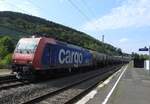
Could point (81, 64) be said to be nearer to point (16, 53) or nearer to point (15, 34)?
point (16, 53)

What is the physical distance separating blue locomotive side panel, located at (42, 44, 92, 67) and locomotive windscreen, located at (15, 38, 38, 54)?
3.16 feet

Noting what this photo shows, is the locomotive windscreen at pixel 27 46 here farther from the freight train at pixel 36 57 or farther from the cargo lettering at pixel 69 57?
the cargo lettering at pixel 69 57

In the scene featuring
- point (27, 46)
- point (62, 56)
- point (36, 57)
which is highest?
point (27, 46)

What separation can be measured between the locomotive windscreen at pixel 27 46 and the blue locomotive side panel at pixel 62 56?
37.9 inches

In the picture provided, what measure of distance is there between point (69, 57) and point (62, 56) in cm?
327

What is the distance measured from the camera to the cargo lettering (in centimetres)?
2829

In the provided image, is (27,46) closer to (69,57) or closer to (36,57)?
(36,57)

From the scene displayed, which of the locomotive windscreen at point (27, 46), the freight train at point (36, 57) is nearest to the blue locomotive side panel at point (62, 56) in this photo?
the freight train at point (36, 57)

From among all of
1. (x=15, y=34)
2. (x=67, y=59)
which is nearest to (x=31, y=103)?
(x=67, y=59)

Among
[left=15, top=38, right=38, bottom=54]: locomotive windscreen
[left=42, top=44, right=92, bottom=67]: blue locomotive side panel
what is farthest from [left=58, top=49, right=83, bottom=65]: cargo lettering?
[left=15, top=38, right=38, bottom=54]: locomotive windscreen

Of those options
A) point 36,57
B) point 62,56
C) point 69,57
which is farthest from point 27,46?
point 69,57

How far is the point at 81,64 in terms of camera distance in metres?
39.9

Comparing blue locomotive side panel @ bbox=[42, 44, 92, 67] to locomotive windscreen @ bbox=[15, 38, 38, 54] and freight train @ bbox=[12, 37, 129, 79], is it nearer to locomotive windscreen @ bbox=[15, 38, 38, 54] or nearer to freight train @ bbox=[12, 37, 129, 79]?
freight train @ bbox=[12, 37, 129, 79]

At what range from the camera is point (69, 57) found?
31.8 metres
